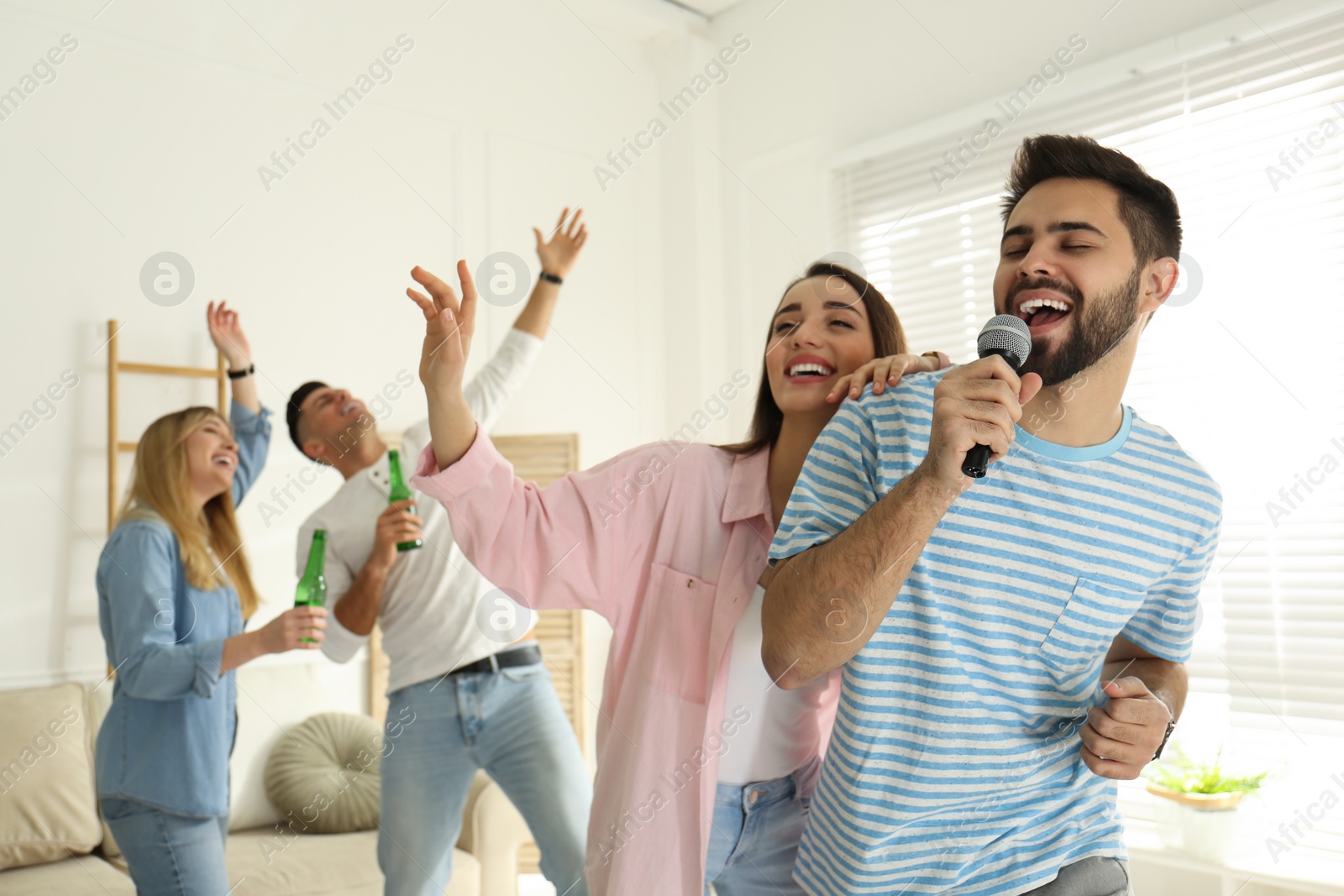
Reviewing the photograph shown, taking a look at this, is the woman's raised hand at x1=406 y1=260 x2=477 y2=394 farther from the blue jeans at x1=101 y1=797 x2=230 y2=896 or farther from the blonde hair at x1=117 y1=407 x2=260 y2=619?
the blue jeans at x1=101 y1=797 x2=230 y2=896

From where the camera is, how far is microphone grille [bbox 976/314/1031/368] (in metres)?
1.19

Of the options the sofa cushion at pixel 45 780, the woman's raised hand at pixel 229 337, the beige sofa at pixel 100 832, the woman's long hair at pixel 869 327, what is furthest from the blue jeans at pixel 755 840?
the woman's raised hand at pixel 229 337

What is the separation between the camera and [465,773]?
252 cm

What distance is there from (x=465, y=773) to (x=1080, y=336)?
187 cm

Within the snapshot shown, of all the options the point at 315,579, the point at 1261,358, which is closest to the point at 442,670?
the point at 315,579

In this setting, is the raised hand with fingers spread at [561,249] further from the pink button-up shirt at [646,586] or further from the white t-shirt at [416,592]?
the pink button-up shirt at [646,586]

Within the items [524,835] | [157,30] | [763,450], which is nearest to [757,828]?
[763,450]

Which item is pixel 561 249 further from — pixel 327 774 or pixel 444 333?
pixel 327 774

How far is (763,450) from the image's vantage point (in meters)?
1.76

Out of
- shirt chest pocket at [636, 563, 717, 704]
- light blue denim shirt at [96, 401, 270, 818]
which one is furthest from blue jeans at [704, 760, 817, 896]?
light blue denim shirt at [96, 401, 270, 818]

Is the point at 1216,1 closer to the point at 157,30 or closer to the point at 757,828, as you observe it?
the point at 757,828

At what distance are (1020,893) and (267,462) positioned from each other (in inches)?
119

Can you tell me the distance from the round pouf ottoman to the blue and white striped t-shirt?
7.27ft

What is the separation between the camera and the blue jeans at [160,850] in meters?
2.18
